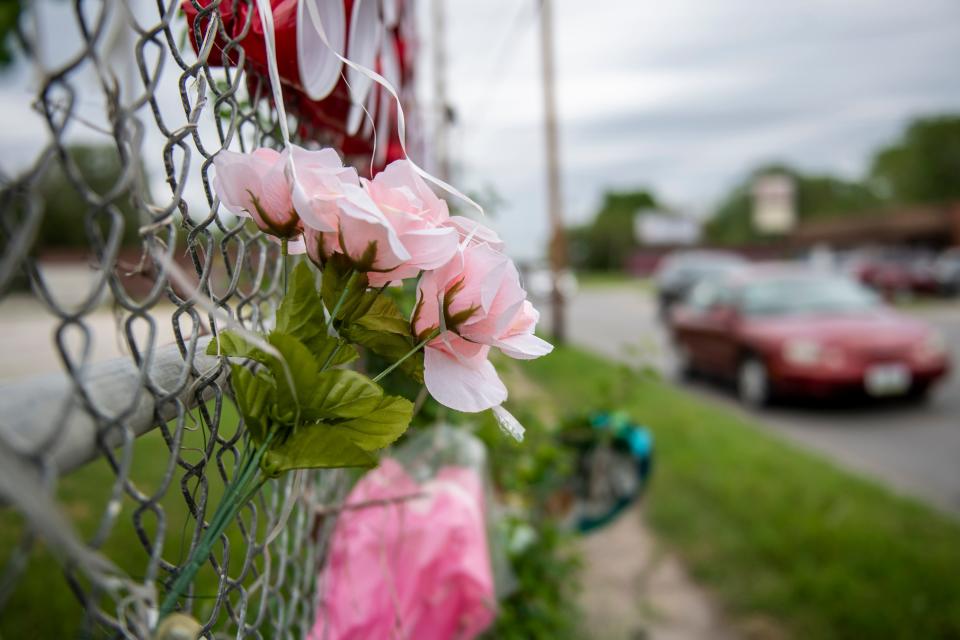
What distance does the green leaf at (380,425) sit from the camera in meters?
0.64

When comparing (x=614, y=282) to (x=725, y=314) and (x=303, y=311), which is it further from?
(x=303, y=311)

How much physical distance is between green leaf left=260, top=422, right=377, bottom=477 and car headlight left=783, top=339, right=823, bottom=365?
621 cm

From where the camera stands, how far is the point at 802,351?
6.09 metres

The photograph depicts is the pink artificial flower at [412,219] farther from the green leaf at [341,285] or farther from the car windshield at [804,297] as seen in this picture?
the car windshield at [804,297]

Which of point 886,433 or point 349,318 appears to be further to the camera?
point 886,433

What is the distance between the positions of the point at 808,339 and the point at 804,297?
1.00 m

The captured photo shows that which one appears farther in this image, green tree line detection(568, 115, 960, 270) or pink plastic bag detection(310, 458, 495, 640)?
green tree line detection(568, 115, 960, 270)

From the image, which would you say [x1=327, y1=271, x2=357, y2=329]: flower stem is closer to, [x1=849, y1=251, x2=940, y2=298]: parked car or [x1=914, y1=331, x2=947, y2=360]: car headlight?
[x1=914, y1=331, x2=947, y2=360]: car headlight

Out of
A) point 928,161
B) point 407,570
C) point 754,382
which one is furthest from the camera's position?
point 928,161

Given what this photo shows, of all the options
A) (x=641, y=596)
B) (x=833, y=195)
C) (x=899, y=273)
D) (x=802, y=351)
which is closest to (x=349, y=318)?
(x=641, y=596)

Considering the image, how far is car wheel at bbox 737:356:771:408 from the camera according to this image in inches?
257

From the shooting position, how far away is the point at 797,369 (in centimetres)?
609

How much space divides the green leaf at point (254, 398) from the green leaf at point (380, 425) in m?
0.07

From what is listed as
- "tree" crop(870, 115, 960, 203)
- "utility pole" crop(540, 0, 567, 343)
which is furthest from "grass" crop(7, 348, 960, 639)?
"tree" crop(870, 115, 960, 203)
